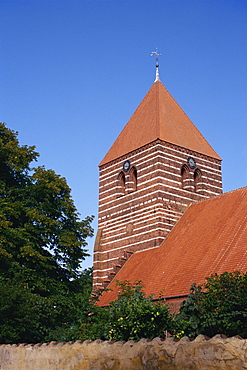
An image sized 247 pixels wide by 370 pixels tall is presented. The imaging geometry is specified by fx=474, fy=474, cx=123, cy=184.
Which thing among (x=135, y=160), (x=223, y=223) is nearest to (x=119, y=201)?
(x=135, y=160)

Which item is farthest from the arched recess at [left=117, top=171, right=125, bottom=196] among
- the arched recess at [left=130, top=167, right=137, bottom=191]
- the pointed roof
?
the pointed roof

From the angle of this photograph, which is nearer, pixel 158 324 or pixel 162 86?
pixel 158 324

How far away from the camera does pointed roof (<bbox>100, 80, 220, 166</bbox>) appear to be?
26.8 metres

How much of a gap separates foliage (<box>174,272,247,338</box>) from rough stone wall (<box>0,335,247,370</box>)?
5.14 metres

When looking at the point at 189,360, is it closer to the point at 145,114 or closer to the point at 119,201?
the point at 119,201

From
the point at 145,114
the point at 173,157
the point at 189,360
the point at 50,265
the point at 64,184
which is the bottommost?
the point at 189,360

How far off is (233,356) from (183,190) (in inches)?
794

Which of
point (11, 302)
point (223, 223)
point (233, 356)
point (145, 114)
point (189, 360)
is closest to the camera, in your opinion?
point (233, 356)

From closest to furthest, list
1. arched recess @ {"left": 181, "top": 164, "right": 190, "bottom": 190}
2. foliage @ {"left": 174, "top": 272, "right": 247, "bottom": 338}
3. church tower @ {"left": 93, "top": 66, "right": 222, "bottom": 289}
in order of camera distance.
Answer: foliage @ {"left": 174, "top": 272, "right": 247, "bottom": 338}, church tower @ {"left": 93, "top": 66, "right": 222, "bottom": 289}, arched recess @ {"left": 181, "top": 164, "right": 190, "bottom": 190}

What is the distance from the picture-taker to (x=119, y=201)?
2734 cm

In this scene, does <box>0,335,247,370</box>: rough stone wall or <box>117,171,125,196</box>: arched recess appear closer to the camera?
<box>0,335,247,370</box>: rough stone wall

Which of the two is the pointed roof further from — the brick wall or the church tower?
the brick wall

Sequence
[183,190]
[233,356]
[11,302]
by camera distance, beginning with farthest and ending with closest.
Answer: [183,190]
[11,302]
[233,356]

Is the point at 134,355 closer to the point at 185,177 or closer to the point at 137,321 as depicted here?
the point at 137,321
